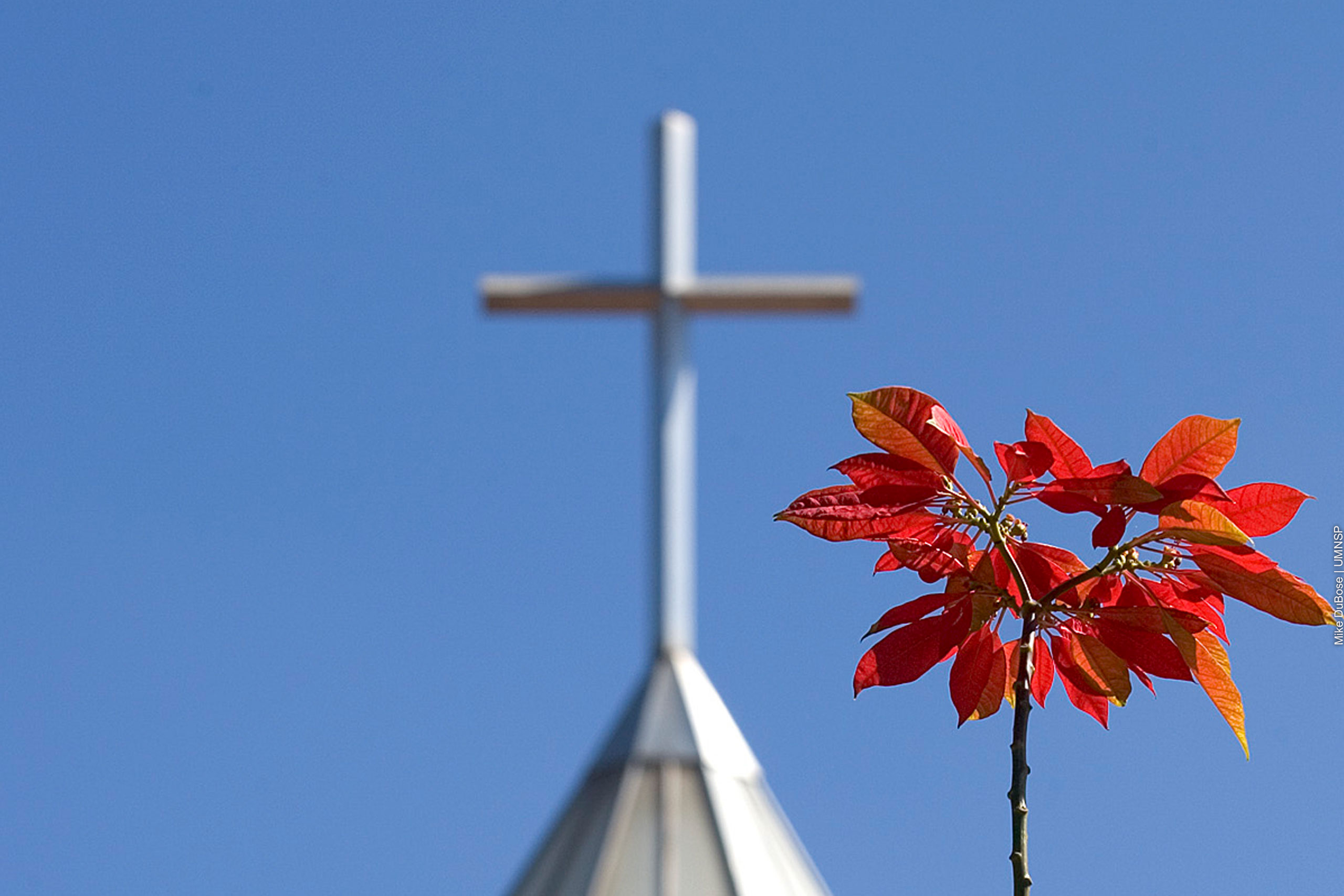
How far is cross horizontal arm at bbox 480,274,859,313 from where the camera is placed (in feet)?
14.1

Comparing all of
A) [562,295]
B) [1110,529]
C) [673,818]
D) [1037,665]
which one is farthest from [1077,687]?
[562,295]

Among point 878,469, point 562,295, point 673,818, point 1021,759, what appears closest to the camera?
point 1021,759

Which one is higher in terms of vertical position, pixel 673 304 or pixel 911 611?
pixel 673 304

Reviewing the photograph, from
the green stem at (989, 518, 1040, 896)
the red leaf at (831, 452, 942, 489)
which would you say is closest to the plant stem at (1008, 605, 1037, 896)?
the green stem at (989, 518, 1040, 896)

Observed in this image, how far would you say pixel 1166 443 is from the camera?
93 cm

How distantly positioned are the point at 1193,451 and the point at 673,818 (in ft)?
9.57

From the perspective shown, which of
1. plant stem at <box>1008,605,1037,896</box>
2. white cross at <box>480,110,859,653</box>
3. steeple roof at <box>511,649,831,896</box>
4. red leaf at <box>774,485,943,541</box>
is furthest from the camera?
white cross at <box>480,110,859,653</box>

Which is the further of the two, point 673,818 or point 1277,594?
point 673,818

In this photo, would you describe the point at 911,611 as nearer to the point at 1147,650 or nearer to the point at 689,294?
the point at 1147,650

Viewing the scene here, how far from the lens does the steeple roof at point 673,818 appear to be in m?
3.55

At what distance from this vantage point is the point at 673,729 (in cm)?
391

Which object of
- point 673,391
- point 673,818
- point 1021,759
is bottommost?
point 1021,759

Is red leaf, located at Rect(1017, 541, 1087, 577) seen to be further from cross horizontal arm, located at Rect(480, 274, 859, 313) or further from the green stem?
cross horizontal arm, located at Rect(480, 274, 859, 313)

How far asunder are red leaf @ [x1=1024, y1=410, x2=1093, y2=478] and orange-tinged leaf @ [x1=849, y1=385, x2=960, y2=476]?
5cm
